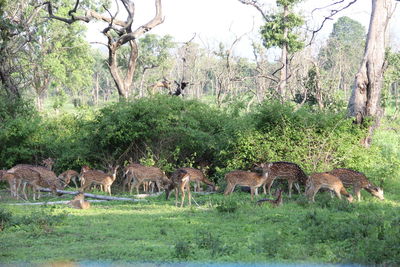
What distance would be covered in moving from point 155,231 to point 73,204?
4043 mm

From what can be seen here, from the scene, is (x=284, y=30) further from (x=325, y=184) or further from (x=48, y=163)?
(x=325, y=184)

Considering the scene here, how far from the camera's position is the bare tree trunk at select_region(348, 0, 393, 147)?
65.1 ft

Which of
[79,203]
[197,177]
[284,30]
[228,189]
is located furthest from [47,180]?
[284,30]

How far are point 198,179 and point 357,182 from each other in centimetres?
443

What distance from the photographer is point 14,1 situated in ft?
117

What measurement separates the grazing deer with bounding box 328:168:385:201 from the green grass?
104 cm

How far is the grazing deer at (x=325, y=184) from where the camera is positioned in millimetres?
14727

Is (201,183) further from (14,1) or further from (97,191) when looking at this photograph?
(14,1)

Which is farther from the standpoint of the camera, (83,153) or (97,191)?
(83,153)

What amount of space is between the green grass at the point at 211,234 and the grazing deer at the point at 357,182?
104cm

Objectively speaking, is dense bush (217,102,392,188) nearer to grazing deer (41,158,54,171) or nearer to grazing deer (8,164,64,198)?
grazing deer (8,164,64,198)

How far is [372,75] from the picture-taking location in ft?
66.5

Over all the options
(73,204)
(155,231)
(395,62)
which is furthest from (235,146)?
(395,62)

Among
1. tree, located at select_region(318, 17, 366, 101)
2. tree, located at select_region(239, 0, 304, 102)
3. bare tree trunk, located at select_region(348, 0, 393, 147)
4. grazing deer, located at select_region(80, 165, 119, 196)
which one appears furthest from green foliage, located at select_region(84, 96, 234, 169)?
tree, located at select_region(318, 17, 366, 101)
